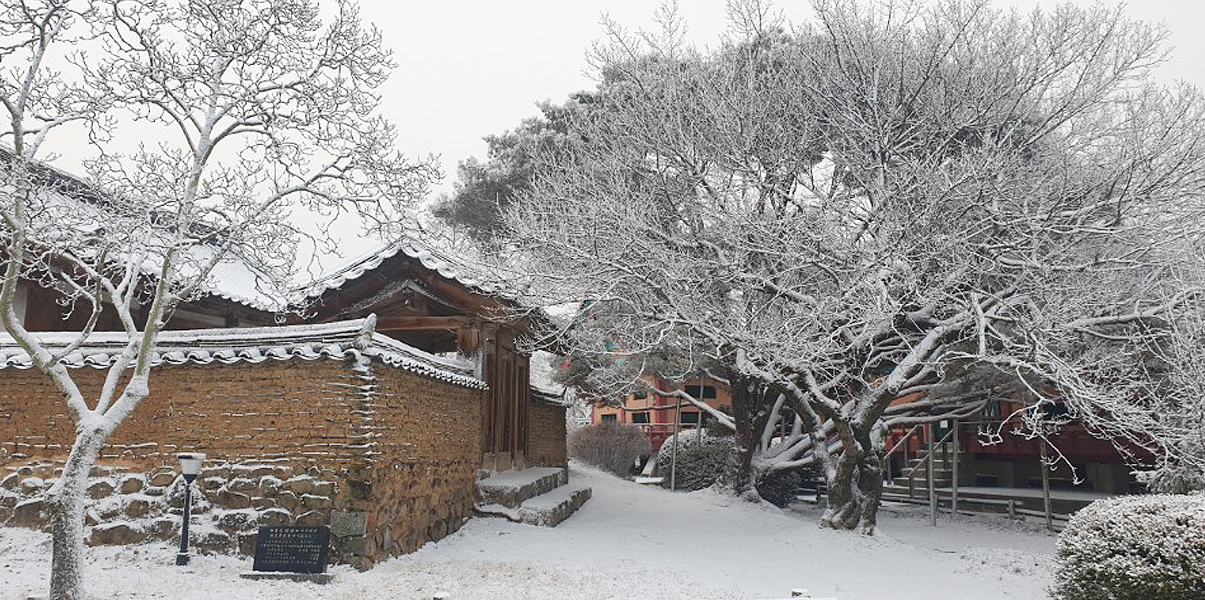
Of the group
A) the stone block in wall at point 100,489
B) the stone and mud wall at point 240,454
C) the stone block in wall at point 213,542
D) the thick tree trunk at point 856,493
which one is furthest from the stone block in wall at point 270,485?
the thick tree trunk at point 856,493

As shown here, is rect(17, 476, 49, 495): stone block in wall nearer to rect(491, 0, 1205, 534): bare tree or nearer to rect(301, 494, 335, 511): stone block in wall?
rect(301, 494, 335, 511): stone block in wall

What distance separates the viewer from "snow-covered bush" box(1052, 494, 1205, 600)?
6.86m

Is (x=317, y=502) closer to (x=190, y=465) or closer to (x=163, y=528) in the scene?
(x=190, y=465)

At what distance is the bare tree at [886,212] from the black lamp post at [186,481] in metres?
5.67

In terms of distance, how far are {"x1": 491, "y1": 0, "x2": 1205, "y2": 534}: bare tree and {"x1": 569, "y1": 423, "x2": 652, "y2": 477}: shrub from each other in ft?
37.4

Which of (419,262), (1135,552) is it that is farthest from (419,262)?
(1135,552)

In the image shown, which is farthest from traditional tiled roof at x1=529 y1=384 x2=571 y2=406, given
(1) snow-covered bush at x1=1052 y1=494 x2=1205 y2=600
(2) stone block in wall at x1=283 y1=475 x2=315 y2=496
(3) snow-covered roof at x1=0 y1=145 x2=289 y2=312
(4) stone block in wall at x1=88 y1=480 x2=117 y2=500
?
(1) snow-covered bush at x1=1052 y1=494 x2=1205 y2=600

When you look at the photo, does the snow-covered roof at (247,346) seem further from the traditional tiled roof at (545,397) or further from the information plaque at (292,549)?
the traditional tiled roof at (545,397)

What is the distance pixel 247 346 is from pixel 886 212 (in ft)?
27.0

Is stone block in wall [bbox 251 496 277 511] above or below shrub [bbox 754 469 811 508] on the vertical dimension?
above

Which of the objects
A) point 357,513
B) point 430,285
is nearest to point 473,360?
point 430,285

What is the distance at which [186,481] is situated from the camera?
7.77 m

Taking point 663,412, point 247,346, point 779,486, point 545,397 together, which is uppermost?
point 247,346

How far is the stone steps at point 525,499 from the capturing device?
11.8 metres
